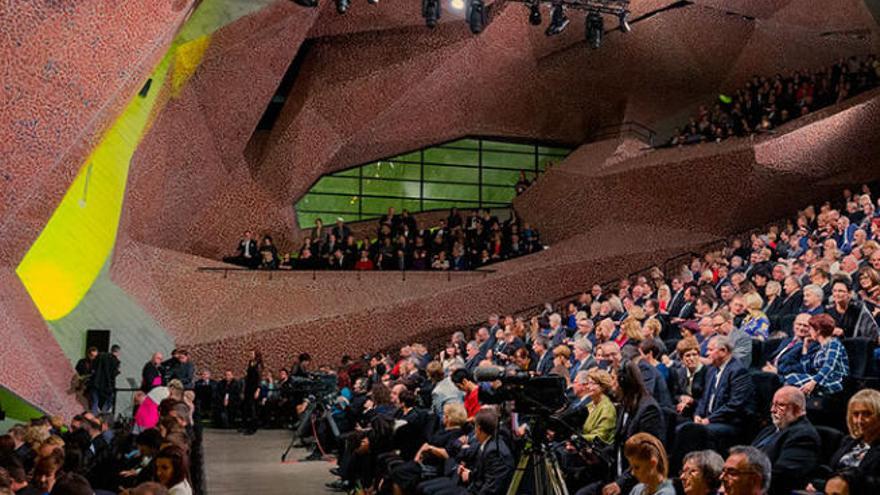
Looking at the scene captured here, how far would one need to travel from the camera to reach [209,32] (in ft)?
40.4

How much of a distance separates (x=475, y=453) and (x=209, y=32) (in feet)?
27.5

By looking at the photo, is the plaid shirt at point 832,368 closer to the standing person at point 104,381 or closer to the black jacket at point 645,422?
the black jacket at point 645,422

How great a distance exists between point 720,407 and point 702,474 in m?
1.98

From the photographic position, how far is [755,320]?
295 inches

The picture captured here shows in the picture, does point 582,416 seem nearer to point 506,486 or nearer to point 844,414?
point 506,486

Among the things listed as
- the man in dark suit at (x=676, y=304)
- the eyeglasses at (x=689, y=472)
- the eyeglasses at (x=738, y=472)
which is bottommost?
the eyeglasses at (x=689, y=472)

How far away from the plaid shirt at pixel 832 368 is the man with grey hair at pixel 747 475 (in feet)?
7.22

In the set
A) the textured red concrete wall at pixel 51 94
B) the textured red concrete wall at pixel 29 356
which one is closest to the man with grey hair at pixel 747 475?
the textured red concrete wall at pixel 51 94

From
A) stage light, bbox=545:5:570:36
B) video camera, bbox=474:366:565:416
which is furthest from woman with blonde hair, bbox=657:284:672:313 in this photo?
video camera, bbox=474:366:565:416

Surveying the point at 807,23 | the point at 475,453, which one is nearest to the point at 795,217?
the point at 807,23

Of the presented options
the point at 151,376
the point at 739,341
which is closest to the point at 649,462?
the point at 739,341

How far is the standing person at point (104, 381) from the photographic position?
1118 centimetres

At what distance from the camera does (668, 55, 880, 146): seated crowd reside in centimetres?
1488

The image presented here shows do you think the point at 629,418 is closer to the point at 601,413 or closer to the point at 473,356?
the point at 601,413
